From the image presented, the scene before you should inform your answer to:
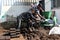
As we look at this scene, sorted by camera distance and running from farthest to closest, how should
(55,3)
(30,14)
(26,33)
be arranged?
(55,3), (30,14), (26,33)

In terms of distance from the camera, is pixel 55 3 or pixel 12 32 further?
pixel 55 3

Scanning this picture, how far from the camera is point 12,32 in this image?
7695 mm

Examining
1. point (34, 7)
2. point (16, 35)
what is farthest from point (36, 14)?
point (16, 35)

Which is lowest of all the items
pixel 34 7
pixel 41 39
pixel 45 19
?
pixel 41 39

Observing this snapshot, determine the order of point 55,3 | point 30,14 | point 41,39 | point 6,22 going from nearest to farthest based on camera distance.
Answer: point 41,39
point 30,14
point 6,22
point 55,3

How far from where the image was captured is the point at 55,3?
34.3 ft

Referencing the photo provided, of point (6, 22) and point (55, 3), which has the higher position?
point (55, 3)

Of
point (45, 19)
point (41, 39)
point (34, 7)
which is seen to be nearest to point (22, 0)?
point (34, 7)

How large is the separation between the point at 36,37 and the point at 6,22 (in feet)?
8.85

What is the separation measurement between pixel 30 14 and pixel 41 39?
1.69m

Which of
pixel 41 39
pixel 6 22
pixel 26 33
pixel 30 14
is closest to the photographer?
pixel 41 39

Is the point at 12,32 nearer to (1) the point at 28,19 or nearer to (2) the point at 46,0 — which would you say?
(1) the point at 28,19

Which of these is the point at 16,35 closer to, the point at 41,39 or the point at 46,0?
the point at 41,39

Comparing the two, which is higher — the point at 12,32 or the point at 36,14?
the point at 36,14
